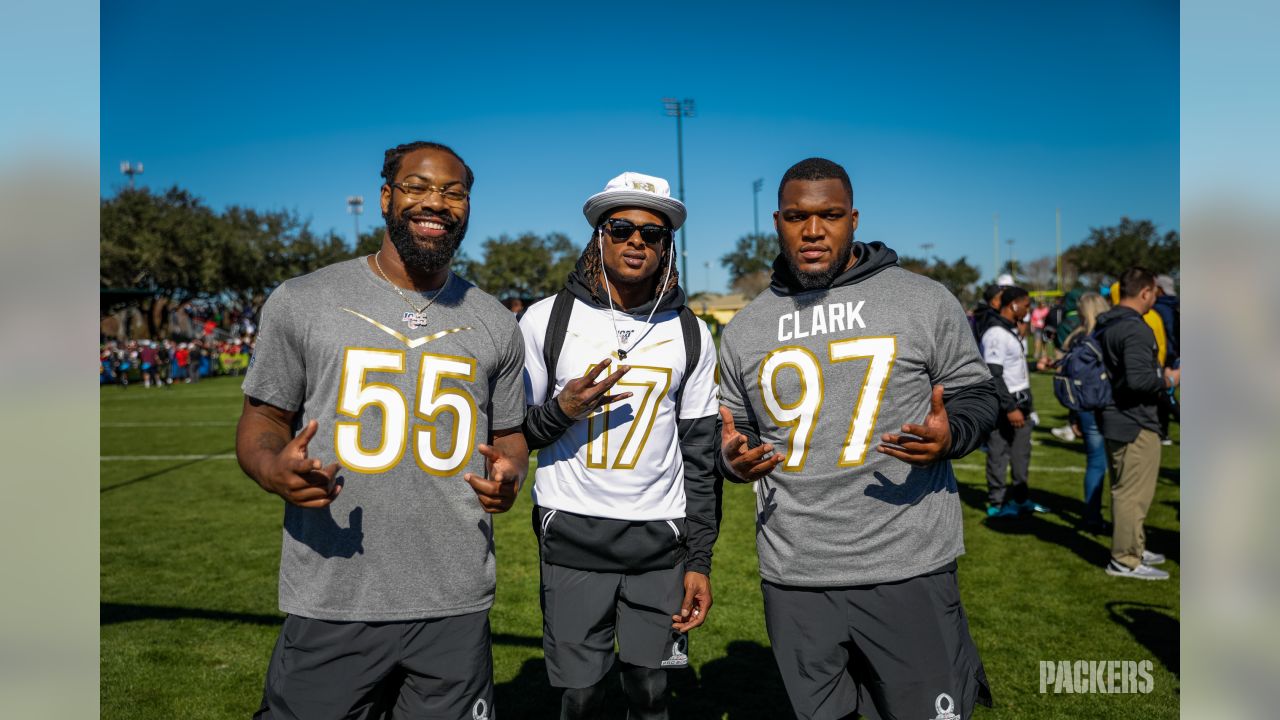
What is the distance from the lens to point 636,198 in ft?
10.8

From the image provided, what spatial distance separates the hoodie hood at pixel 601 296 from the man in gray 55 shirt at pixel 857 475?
2.11 ft

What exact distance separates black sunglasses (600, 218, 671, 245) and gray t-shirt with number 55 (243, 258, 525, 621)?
0.97m

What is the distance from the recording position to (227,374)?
1511 inches

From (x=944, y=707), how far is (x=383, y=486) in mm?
2029

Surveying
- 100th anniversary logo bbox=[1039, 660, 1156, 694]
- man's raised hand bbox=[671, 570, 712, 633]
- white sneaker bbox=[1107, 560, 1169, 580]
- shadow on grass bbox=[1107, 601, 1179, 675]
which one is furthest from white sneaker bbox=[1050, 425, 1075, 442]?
man's raised hand bbox=[671, 570, 712, 633]

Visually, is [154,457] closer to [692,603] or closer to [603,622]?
[603,622]

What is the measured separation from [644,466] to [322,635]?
52.8 inches

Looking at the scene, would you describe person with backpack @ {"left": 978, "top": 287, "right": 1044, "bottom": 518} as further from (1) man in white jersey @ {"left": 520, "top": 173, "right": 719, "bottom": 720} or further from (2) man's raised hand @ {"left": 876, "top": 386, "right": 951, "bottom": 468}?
(2) man's raised hand @ {"left": 876, "top": 386, "right": 951, "bottom": 468}

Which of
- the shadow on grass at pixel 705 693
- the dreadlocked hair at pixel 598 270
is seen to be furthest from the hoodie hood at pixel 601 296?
the shadow on grass at pixel 705 693

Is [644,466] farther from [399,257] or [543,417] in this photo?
[399,257]

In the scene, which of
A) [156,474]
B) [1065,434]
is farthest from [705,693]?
[1065,434]

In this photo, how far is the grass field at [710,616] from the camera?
15.6 feet

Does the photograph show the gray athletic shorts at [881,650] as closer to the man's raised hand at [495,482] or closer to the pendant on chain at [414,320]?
the man's raised hand at [495,482]
